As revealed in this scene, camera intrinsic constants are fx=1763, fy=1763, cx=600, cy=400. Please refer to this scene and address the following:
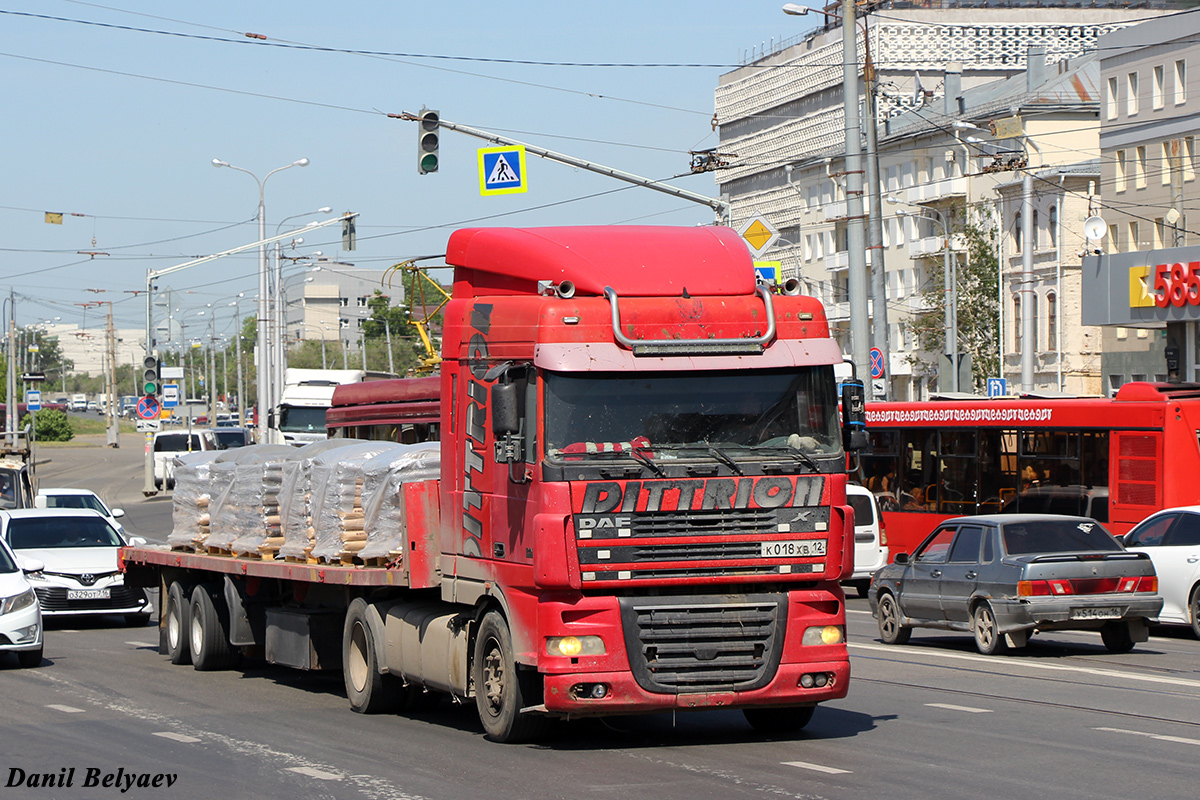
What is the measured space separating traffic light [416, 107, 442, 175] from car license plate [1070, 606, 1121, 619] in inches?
477

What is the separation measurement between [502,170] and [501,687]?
1700 centimetres

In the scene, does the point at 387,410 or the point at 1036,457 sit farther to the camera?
the point at 387,410

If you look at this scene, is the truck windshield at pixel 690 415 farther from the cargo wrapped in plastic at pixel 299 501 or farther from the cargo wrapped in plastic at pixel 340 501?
the cargo wrapped in plastic at pixel 299 501

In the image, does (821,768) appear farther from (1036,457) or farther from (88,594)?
(1036,457)

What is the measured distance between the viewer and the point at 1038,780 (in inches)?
402

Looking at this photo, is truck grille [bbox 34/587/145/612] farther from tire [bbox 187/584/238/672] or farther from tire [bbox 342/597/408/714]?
tire [bbox 342/597/408/714]

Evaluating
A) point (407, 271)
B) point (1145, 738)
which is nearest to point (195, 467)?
point (407, 271)

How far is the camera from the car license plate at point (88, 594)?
74.9ft

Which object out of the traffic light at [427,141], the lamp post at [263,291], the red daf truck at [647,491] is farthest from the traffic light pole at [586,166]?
the lamp post at [263,291]

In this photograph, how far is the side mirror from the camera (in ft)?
39.5

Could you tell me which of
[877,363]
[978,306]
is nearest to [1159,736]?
[877,363]

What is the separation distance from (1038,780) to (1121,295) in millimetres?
43736

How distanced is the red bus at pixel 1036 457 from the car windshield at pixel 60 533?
1371 cm

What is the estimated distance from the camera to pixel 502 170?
28047 mm
